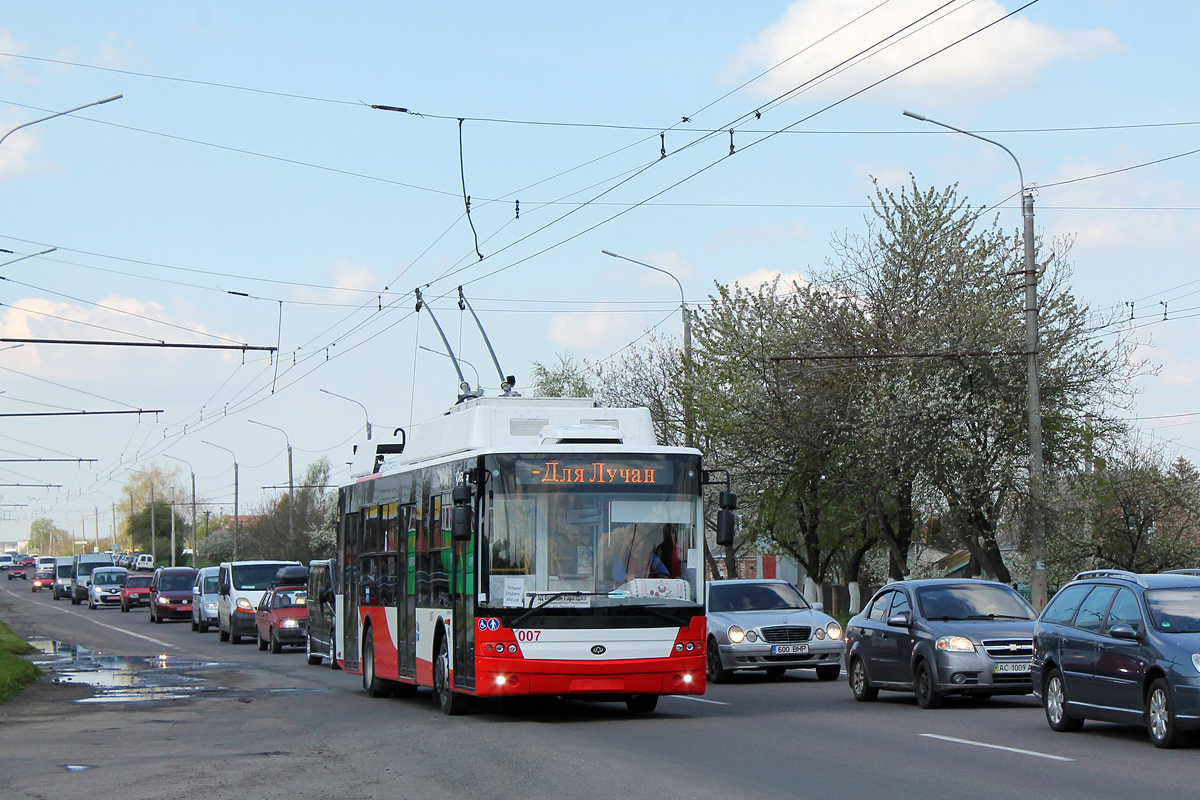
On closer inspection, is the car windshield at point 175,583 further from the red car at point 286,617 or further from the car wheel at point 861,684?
the car wheel at point 861,684

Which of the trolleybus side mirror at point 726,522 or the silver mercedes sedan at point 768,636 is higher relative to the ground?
the trolleybus side mirror at point 726,522

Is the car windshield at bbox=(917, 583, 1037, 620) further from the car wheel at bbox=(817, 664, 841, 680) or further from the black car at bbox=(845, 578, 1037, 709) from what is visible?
the car wheel at bbox=(817, 664, 841, 680)

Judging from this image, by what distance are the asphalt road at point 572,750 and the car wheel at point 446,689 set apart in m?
0.26

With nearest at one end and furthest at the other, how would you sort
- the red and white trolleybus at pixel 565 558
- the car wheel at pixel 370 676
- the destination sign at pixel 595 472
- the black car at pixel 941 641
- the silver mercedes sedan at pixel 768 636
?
the red and white trolleybus at pixel 565 558 < the destination sign at pixel 595 472 < the black car at pixel 941 641 < the car wheel at pixel 370 676 < the silver mercedes sedan at pixel 768 636

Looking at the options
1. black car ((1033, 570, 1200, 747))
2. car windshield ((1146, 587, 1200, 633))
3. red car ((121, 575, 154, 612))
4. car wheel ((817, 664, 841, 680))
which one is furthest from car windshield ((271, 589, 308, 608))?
red car ((121, 575, 154, 612))

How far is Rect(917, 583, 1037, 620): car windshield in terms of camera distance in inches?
693

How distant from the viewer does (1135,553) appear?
123ft

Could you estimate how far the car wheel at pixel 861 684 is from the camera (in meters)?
18.5

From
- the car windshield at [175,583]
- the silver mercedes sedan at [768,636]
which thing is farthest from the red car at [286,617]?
the car windshield at [175,583]

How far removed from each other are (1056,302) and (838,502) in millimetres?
9570

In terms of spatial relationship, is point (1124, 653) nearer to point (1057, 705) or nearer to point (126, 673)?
point (1057, 705)

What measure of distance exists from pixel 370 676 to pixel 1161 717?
38.1ft

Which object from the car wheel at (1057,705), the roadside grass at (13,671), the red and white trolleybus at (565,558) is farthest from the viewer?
the roadside grass at (13,671)

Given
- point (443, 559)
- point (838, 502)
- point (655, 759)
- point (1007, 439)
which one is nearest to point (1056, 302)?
point (1007, 439)
